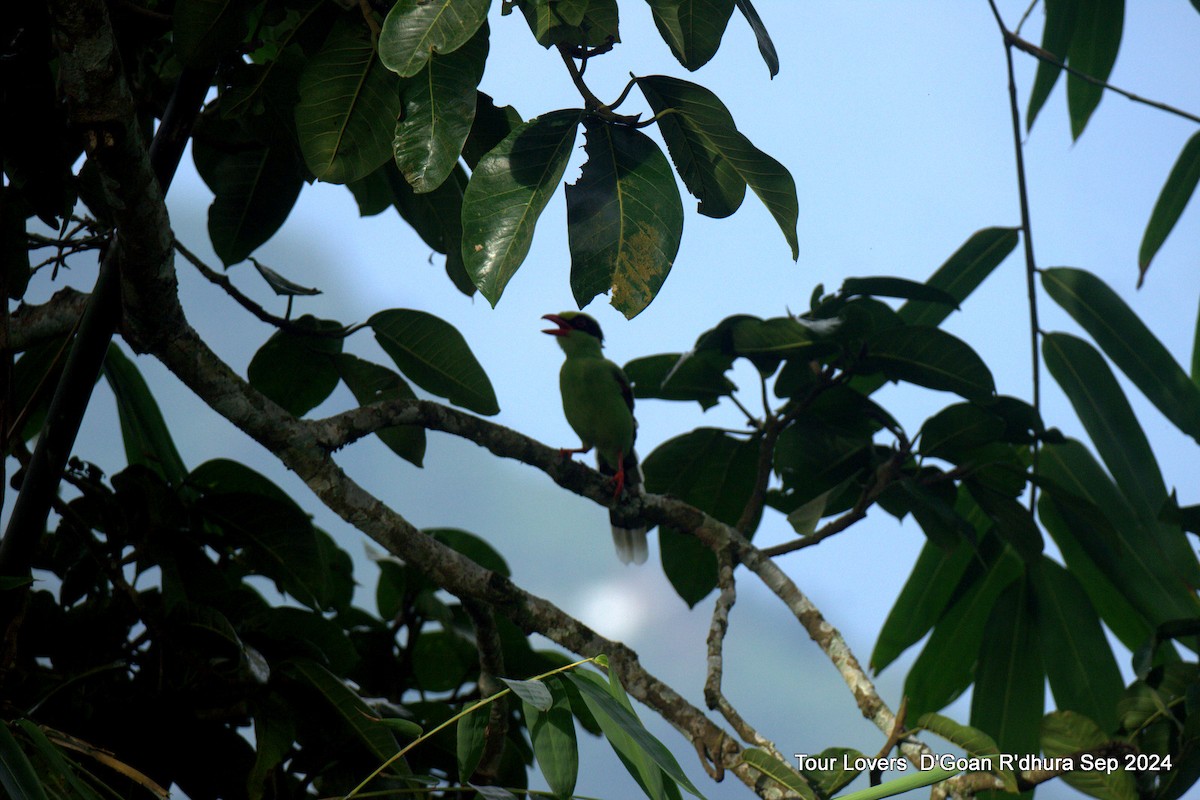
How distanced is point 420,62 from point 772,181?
0.51m

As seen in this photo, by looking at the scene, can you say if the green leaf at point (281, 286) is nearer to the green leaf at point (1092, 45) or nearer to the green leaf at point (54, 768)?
the green leaf at point (54, 768)

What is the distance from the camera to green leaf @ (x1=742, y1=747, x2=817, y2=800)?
4.29ft

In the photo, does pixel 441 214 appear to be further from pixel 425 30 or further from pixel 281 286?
pixel 425 30

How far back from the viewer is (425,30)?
1020 mm

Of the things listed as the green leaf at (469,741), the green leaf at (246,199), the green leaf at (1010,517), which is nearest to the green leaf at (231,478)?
the green leaf at (246,199)

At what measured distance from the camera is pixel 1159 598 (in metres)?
2.47

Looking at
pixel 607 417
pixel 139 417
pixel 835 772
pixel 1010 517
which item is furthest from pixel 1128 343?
pixel 139 417

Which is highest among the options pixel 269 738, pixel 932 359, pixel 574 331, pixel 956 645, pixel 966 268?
pixel 574 331

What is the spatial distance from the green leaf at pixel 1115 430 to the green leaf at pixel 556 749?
79.3 inches

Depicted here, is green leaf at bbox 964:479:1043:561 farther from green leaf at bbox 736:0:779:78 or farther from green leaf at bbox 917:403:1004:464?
green leaf at bbox 736:0:779:78

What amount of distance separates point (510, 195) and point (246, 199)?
119 cm

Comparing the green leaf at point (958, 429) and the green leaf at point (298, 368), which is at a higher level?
the green leaf at point (298, 368)

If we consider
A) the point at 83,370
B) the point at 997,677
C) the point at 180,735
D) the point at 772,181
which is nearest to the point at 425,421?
the point at 83,370

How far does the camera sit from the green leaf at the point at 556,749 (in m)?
1.08
